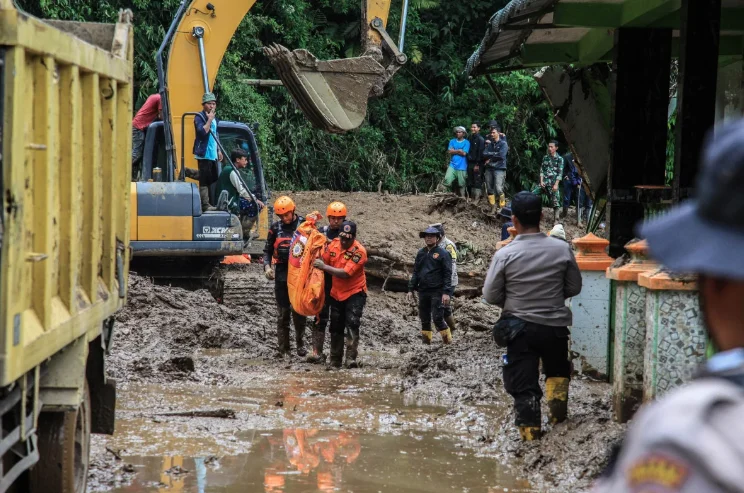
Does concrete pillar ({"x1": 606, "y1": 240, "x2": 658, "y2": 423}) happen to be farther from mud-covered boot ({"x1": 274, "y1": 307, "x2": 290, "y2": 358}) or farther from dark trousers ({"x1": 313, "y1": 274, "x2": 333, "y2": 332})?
mud-covered boot ({"x1": 274, "y1": 307, "x2": 290, "y2": 358})

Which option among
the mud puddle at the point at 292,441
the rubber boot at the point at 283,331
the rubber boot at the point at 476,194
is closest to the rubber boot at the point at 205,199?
the rubber boot at the point at 283,331

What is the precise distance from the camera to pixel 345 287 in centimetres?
1175

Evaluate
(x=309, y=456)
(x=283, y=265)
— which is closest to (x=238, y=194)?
(x=283, y=265)

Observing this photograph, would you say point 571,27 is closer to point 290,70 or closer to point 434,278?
point 434,278

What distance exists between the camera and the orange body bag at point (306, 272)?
1173 centimetres

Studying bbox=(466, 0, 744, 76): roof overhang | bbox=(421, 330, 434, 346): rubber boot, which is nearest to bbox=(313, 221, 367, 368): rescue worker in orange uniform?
bbox=(421, 330, 434, 346): rubber boot

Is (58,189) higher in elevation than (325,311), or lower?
higher

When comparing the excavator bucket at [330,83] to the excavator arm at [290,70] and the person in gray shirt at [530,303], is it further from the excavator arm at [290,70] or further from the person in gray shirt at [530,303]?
the person in gray shirt at [530,303]

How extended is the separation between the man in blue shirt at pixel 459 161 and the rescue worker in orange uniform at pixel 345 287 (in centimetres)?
1222

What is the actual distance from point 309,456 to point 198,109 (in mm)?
8948

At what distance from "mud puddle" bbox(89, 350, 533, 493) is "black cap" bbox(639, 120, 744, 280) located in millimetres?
5147

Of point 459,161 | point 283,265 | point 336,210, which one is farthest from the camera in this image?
point 459,161

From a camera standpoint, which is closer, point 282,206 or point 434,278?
point 282,206

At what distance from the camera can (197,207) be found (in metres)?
14.5
